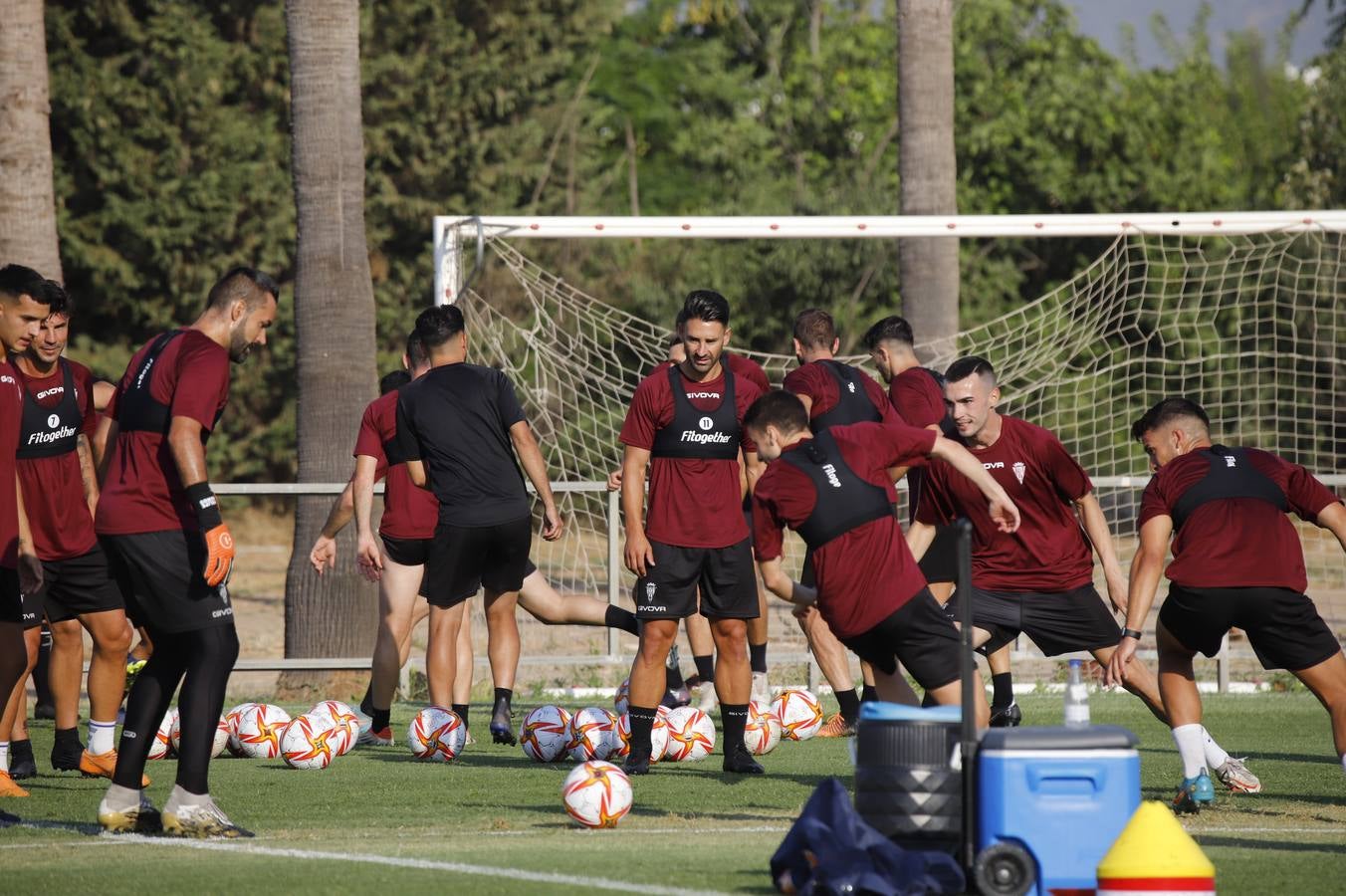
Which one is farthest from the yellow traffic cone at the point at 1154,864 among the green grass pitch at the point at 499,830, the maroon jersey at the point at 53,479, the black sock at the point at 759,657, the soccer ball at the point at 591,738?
the black sock at the point at 759,657

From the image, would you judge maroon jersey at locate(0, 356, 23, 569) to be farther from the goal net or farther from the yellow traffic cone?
the goal net

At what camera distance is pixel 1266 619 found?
24.9ft

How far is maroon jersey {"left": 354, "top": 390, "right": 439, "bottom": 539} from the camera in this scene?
10.2 metres

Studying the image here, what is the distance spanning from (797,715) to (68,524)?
440cm

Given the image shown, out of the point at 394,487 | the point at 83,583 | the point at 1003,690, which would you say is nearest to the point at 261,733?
the point at 83,583

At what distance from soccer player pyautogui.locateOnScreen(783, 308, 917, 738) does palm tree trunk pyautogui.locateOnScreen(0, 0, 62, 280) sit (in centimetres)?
713

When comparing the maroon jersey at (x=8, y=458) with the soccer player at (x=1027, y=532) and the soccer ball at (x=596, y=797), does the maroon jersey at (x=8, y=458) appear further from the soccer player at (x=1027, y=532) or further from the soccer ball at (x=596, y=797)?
the soccer player at (x=1027, y=532)

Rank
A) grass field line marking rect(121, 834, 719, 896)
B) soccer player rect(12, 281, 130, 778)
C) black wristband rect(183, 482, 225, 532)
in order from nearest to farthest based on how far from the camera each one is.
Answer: grass field line marking rect(121, 834, 719, 896), black wristband rect(183, 482, 225, 532), soccer player rect(12, 281, 130, 778)

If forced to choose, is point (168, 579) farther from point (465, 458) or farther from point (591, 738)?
point (591, 738)

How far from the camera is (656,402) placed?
8852 millimetres

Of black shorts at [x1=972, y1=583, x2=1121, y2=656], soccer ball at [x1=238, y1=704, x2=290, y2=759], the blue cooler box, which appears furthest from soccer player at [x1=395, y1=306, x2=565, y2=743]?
the blue cooler box

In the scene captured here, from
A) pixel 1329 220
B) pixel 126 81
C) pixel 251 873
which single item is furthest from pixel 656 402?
pixel 126 81

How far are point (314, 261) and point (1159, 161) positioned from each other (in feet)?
92.5

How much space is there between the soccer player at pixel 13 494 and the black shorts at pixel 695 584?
3.03m
